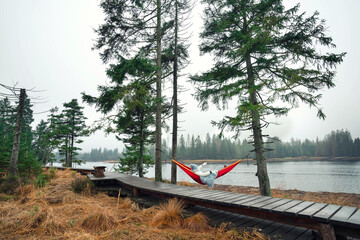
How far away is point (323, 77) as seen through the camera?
198 inches

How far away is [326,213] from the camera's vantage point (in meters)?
1.89

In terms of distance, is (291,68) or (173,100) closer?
(291,68)

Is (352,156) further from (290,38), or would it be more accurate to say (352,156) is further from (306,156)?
(290,38)

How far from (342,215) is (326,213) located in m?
0.14

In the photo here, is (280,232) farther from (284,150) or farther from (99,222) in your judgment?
(284,150)

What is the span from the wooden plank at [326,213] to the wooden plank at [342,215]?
1.4 inches

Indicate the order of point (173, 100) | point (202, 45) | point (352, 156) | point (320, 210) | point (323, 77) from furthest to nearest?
point (352, 156) < point (173, 100) < point (202, 45) < point (323, 77) < point (320, 210)

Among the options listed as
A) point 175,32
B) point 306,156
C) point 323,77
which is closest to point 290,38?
point 323,77

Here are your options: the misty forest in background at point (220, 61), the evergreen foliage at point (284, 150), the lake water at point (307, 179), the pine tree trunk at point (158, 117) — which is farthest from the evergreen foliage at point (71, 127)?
the evergreen foliage at point (284, 150)

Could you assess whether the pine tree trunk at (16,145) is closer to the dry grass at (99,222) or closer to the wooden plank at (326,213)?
the dry grass at (99,222)

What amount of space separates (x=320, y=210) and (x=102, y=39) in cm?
813

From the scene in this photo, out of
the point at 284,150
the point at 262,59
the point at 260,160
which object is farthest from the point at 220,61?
the point at 284,150

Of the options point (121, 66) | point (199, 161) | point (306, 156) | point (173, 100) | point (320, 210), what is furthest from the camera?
point (306, 156)

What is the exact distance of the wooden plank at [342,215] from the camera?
170 centimetres
